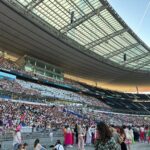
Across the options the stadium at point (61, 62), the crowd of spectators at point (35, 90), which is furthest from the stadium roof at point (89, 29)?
the crowd of spectators at point (35, 90)

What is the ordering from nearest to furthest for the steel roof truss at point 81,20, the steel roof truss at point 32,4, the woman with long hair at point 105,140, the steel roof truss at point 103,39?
the woman with long hair at point 105,140 < the steel roof truss at point 32,4 < the steel roof truss at point 81,20 < the steel roof truss at point 103,39

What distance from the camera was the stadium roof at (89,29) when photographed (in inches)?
1307

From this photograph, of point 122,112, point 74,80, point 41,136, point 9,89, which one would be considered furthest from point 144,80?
point 41,136

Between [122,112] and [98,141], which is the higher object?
[122,112]

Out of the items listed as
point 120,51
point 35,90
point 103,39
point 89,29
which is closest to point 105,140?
point 89,29

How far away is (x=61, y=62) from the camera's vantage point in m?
49.8

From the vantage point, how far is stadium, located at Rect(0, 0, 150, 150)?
25641mm

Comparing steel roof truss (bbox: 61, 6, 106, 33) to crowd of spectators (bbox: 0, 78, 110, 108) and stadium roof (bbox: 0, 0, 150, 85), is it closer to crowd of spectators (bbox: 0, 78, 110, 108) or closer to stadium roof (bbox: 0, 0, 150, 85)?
stadium roof (bbox: 0, 0, 150, 85)

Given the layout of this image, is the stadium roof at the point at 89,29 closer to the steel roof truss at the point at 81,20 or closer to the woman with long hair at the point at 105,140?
the steel roof truss at the point at 81,20

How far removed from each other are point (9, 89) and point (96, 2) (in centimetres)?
1358

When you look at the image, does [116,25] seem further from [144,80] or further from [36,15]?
[144,80]

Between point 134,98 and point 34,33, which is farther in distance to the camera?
point 134,98

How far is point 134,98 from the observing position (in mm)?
75875

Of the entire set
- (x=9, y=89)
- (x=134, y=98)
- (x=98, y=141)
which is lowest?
(x=98, y=141)
